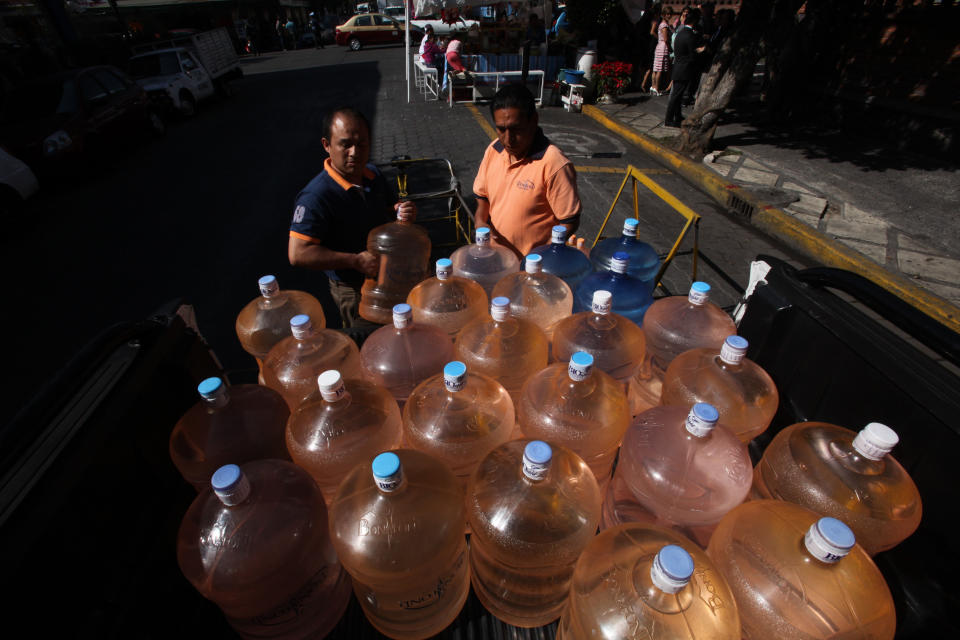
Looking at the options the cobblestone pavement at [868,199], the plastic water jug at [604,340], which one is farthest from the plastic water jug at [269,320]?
the cobblestone pavement at [868,199]

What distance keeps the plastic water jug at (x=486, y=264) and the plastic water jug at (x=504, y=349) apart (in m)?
0.74

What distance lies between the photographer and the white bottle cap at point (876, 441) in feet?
4.16

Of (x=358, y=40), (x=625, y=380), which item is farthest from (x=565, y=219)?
(x=358, y=40)

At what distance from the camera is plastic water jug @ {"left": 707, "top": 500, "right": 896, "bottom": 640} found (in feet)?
3.72

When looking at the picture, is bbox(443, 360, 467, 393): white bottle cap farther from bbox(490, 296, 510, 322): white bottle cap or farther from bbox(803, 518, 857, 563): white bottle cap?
bbox(803, 518, 857, 563): white bottle cap

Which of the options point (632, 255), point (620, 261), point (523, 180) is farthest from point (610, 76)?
point (620, 261)

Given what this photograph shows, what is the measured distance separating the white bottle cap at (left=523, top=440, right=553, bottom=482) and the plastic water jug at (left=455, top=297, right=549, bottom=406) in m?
0.77

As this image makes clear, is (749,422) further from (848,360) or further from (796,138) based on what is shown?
(796,138)

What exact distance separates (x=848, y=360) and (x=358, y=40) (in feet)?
98.8

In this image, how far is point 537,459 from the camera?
1256 millimetres

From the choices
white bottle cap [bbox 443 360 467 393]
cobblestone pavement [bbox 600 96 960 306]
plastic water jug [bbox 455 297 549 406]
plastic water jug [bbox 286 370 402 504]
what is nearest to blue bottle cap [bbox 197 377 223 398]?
plastic water jug [bbox 286 370 402 504]

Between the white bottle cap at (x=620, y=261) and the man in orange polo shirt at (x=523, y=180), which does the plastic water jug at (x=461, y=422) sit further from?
the man in orange polo shirt at (x=523, y=180)

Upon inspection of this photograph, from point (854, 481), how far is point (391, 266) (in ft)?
8.43

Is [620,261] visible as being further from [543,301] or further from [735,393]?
[735,393]
